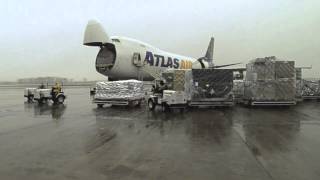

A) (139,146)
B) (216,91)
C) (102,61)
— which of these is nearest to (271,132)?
(139,146)

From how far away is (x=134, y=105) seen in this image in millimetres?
21312

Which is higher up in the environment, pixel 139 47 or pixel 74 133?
pixel 139 47

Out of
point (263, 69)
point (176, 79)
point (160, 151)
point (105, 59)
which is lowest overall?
point (160, 151)

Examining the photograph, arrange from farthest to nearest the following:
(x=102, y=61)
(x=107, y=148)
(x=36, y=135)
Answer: (x=102, y=61) < (x=36, y=135) < (x=107, y=148)

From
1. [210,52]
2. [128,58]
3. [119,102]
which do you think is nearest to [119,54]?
[128,58]

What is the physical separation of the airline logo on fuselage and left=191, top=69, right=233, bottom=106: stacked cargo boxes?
9942 millimetres

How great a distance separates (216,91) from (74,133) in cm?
1166

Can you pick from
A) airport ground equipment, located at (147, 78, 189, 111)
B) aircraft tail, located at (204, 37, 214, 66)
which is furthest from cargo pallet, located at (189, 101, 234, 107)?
aircraft tail, located at (204, 37, 214, 66)

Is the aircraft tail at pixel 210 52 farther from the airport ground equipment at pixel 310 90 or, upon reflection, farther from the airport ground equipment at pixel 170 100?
the airport ground equipment at pixel 170 100

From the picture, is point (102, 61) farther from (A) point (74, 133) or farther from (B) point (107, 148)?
(B) point (107, 148)

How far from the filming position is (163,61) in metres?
32.8

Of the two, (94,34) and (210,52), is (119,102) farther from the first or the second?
(210,52)

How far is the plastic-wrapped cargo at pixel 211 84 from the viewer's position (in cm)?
2067

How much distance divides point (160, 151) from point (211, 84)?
1326cm
